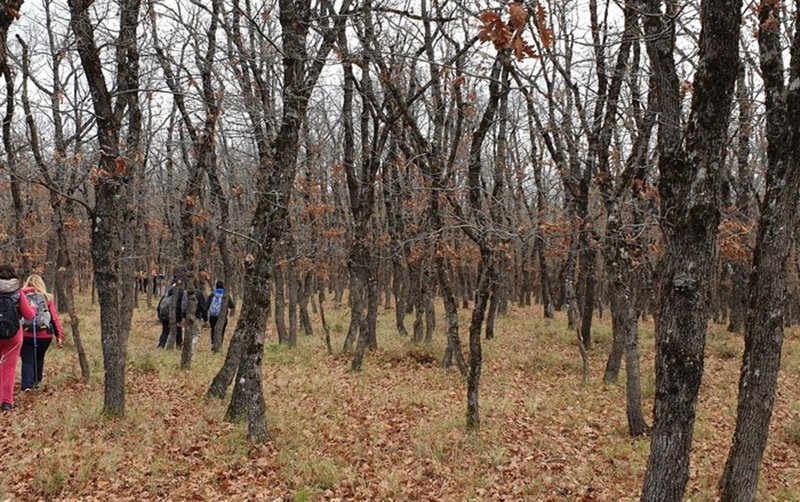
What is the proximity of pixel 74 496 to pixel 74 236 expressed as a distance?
26.0 metres

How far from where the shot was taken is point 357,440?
7539 millimetres

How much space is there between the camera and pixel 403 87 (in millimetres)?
13812

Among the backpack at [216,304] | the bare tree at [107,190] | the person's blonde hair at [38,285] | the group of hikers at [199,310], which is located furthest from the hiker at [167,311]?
the bare tree at [107,190]

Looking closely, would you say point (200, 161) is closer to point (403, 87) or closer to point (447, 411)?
point (403, 87)

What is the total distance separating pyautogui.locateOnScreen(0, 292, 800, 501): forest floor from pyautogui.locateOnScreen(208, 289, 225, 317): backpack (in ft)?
8.27

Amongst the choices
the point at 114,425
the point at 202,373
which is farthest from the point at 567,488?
the point at 202,373

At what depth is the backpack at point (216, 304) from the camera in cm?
1476

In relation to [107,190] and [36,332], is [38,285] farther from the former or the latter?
[107,190]

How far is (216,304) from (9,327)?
273 inches


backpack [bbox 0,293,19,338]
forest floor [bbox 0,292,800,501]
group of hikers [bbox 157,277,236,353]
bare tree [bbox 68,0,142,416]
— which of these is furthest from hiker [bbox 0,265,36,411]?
group of hikers [bbox 157,277,236,353]

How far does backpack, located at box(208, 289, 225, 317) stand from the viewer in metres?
14.8

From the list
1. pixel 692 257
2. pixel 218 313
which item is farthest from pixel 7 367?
pixel 692 257

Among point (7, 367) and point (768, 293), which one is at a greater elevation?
point (768, 293)

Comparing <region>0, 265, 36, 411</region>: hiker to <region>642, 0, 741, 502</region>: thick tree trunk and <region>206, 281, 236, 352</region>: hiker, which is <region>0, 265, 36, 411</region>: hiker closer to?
<region>206, 281, 236, 352</region>: hiker
